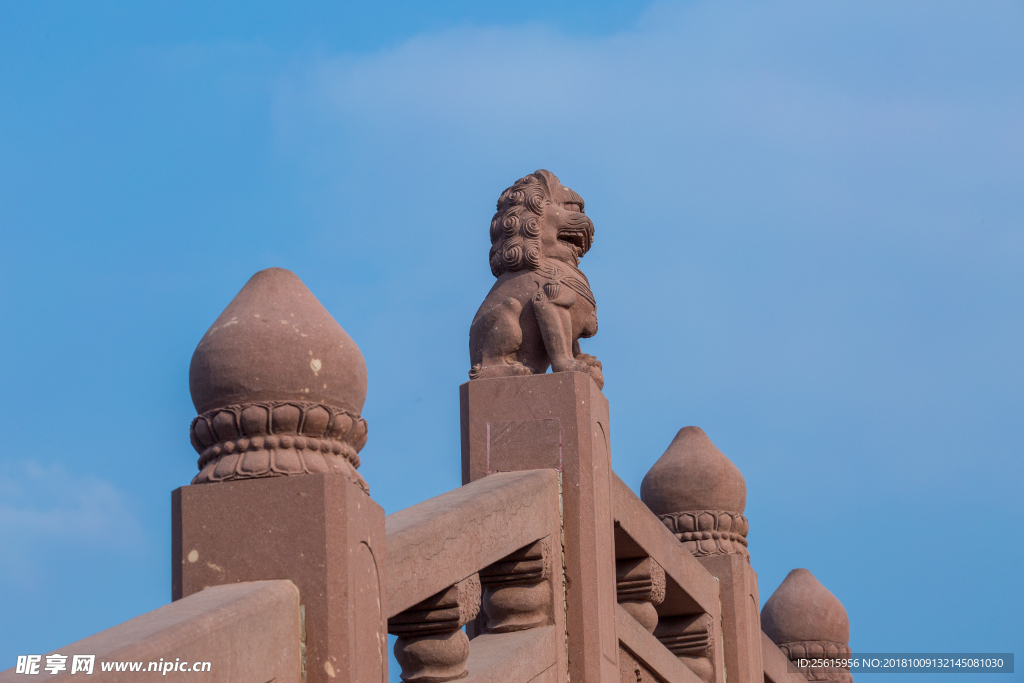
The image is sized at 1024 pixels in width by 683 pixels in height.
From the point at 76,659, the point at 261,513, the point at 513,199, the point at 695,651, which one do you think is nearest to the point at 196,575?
the point at 261,513

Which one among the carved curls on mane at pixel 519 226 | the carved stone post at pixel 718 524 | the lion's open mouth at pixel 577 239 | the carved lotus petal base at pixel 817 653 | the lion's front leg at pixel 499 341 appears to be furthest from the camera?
the carved lotus petal base at pixel 817 653

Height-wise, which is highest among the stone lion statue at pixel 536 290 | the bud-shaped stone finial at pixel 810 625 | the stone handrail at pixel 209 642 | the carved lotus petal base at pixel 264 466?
the stone lion statue at pixel 536 290

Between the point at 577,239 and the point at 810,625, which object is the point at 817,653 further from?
the point at 577,239

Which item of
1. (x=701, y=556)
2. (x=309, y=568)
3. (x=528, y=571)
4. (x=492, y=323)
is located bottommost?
(x=309, y=568)

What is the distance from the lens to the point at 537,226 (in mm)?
7445

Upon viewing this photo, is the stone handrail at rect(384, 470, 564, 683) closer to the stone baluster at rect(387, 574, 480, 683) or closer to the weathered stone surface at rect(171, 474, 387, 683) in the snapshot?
the stone baluster at rect(387, 574, 480, 683)

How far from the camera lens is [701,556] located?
9.56 metres

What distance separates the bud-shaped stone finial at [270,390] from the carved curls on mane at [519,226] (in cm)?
338

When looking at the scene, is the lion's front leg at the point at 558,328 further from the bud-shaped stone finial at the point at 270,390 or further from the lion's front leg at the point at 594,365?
the bud-shaped stone finial at the point at 270,390

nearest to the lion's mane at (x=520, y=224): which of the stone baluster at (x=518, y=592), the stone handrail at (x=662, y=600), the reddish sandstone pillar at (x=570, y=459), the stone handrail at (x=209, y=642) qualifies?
the reddish sandstone pillar at (x=570, y=459)

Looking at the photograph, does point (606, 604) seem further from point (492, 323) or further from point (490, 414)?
point (492, 323)

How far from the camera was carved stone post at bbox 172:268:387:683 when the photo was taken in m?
3.83

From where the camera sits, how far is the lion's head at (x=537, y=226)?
7.41 meters

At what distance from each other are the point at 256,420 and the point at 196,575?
0.49 metres
